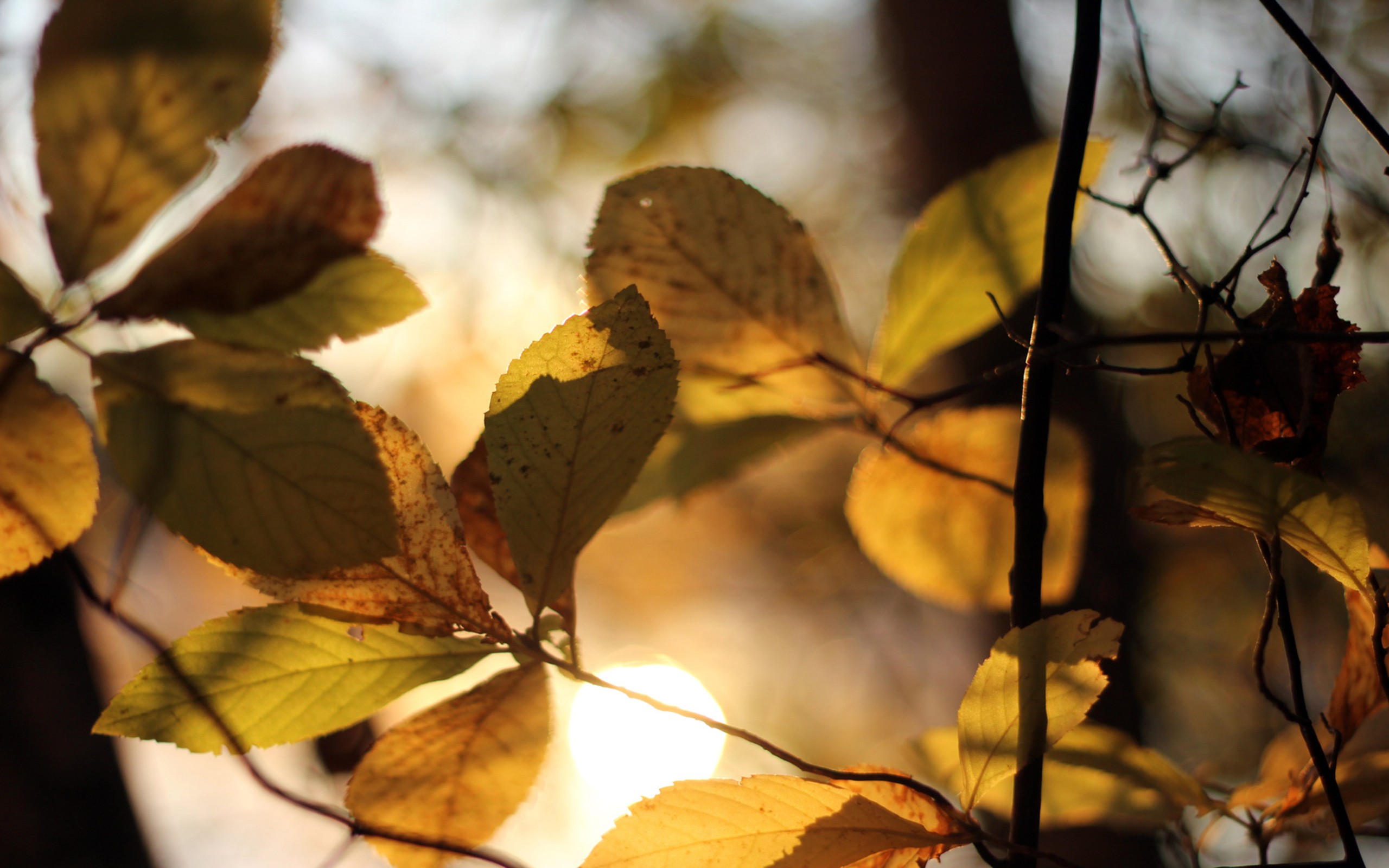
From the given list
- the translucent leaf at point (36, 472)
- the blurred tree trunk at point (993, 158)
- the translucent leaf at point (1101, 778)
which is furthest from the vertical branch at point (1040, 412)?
the blurred tree trunk at point (993, 158)

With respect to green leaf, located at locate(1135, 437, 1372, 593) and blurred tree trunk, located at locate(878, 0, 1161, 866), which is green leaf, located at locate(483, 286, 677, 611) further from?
blurred tree trunk, located at locate(878, 0, 1161, 866)

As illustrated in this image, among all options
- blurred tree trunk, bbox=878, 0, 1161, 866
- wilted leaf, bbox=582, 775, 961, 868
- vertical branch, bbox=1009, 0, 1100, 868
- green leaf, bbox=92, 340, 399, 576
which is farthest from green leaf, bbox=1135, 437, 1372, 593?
blurred tree trunk, bbox=878, 0, 1161, 866

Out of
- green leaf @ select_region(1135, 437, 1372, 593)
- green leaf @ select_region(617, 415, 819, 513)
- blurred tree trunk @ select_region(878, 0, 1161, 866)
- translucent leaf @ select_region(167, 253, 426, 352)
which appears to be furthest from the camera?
blurred tree trunk @ select_region(878, 0, 1161, 866)

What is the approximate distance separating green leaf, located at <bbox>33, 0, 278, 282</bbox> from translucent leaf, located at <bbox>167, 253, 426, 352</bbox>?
6cm

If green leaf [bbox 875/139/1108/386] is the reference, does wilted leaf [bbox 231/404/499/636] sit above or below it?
below

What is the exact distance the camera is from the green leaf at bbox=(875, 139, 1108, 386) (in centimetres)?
44

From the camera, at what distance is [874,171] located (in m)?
1.96

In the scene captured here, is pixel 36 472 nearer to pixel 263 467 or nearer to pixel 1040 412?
pixel 263 467

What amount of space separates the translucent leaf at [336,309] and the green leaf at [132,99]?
0.06m

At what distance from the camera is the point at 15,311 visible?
0.30 m

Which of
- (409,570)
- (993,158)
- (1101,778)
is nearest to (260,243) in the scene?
(409,570)

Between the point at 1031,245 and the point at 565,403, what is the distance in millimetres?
287

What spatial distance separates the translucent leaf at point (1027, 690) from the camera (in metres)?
0.28

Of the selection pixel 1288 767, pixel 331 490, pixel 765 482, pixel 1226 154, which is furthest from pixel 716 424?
pixel 765 482
